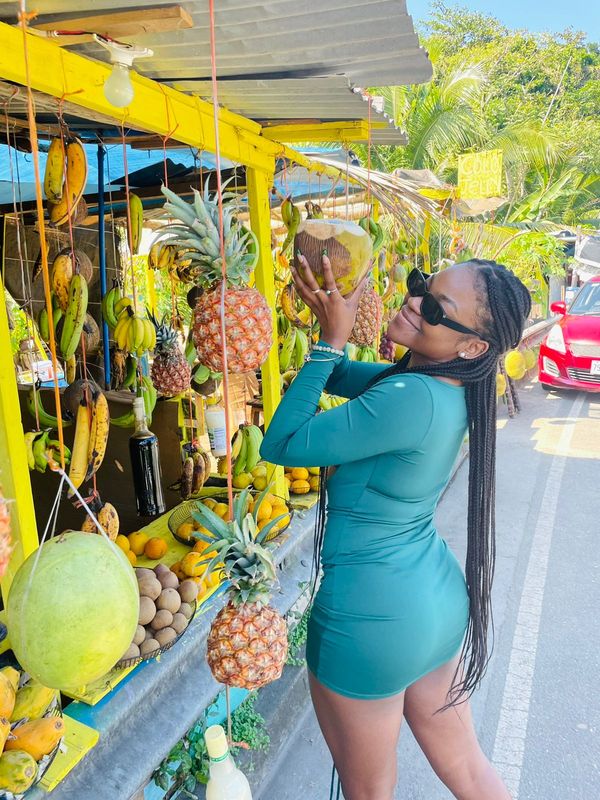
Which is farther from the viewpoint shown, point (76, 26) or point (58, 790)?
point (58, 790)

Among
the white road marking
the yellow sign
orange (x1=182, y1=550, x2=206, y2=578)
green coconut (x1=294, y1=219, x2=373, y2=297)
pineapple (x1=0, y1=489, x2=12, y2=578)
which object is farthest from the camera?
the yellow sign

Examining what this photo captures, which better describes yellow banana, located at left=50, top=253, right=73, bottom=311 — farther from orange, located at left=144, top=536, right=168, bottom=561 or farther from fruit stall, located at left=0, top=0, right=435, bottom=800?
orange, located at left=144, top=536, right=168, bottom=561

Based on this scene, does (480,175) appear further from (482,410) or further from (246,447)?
(482,410)

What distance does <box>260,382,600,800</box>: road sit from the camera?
113 inches

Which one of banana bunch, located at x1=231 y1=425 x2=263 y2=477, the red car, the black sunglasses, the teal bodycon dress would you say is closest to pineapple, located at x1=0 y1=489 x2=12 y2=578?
the teal bodycon dress

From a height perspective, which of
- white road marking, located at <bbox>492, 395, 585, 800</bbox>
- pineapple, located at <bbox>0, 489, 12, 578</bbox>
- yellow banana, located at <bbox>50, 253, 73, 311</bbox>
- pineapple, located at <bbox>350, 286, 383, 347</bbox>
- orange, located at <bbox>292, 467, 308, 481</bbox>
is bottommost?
white road marking, located at <bbox>492, 395, 585, 800</bbox>

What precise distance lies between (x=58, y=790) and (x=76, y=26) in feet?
7.97

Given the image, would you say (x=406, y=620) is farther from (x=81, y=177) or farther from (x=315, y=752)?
(x=81, y=177)

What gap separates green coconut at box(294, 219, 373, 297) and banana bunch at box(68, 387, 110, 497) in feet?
3.14

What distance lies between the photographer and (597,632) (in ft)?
12.8

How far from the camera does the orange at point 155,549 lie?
3.45 meters

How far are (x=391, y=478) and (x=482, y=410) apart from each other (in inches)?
14.6

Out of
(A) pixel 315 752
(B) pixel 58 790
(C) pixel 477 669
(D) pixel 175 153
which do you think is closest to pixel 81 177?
(B) pixel 58 790

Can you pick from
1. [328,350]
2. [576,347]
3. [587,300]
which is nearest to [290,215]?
[328,350]
